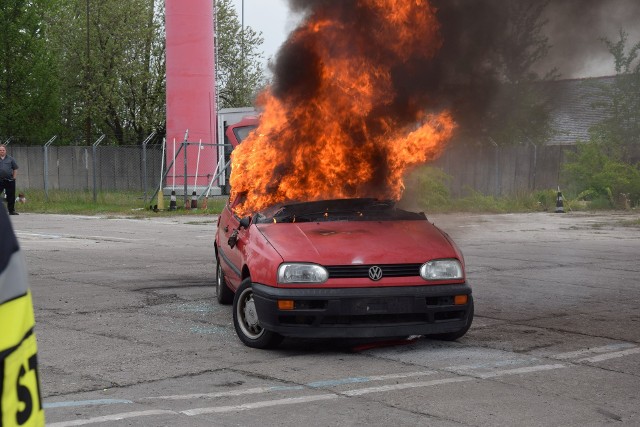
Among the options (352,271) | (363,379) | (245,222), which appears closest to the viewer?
(363,379)

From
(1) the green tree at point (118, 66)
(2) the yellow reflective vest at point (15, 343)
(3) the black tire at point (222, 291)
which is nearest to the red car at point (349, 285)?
(3) the black tire at point (222, 291)

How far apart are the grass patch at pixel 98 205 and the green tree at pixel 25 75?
10.5 m

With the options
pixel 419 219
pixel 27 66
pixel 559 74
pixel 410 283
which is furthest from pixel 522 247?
→ pixel 27 66

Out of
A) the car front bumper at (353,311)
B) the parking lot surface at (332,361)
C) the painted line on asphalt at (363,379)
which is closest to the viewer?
the parking lot surface at (332,361)

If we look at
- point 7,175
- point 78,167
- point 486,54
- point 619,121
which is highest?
point 619,121

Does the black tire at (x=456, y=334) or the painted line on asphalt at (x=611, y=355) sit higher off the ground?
the black tire at (x=456, y=334)

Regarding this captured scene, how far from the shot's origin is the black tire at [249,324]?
7.51 metres

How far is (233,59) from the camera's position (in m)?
50.4

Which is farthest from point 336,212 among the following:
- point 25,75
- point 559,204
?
point 25,75

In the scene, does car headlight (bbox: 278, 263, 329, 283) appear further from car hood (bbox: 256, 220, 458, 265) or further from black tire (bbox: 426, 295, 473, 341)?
black tire (bbox: 426, 295, 473, 341)

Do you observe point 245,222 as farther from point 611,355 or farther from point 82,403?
point 611,355

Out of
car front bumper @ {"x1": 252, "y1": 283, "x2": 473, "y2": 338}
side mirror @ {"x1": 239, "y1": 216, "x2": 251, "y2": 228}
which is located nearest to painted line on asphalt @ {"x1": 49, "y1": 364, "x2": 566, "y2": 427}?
car front bumper @ {"x1": 252, "y1": 283, "x2": 473, "y2": 338}

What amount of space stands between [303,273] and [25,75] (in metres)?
40.1

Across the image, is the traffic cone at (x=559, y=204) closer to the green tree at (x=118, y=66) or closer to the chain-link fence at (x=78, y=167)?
the chain-link fence at (x=78, y=167)
